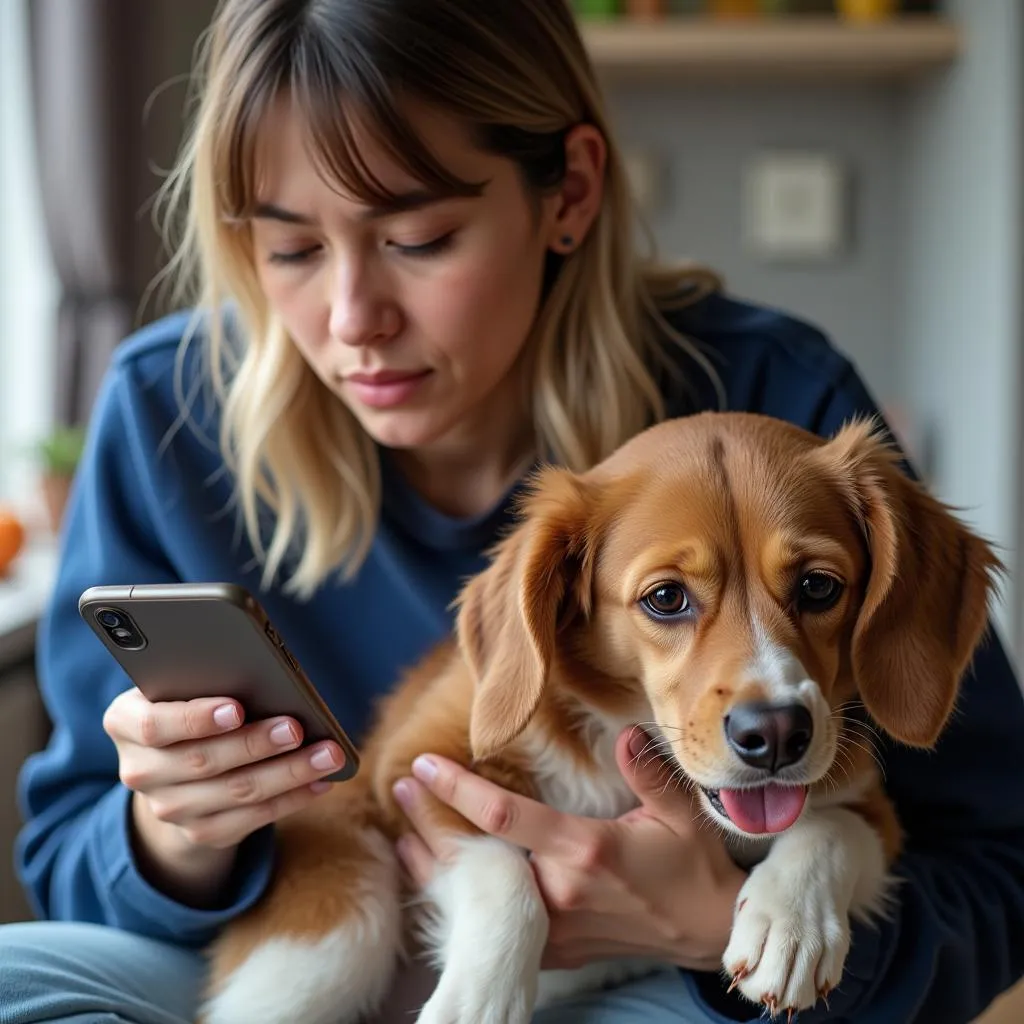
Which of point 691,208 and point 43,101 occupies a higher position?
point 43,101

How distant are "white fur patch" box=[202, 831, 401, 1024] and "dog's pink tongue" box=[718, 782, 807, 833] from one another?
41 cm

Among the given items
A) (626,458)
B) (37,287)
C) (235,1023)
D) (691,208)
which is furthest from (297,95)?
(691,208)

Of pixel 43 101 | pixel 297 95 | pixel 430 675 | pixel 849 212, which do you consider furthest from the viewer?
pixel 849 212

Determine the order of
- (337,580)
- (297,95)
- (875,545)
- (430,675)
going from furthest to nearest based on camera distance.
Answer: (337,580) < (430,675) < (297,95) < (875,545)

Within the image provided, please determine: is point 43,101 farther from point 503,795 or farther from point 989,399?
point 989,399

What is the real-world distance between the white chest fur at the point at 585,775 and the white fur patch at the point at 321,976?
0.22m

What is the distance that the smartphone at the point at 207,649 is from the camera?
1.14m

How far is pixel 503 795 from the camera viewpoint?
1.36 meters

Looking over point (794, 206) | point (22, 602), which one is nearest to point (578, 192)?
point (22, 602)

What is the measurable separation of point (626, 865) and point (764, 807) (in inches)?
7.9

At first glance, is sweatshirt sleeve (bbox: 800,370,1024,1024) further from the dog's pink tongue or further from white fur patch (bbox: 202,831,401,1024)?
white fur patch (bbox: 202,831,401,1024)

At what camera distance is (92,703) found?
5.51ft

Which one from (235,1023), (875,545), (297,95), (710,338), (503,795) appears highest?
(297,95)

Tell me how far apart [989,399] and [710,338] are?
1550 millimetres
